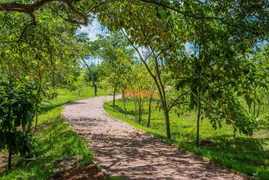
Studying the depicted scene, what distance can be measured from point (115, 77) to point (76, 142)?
14696 mm

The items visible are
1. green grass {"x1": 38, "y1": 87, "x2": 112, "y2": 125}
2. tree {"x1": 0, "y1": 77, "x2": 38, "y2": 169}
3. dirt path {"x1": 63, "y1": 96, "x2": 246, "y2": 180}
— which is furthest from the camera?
green grass {"x1": 38, "y1": 87, "x2": 112, "y2": 125}

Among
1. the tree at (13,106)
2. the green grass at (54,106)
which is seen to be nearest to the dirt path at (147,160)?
the tree at (13,106)

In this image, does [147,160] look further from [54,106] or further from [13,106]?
[54,106]

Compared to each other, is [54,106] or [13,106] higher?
[13,106]

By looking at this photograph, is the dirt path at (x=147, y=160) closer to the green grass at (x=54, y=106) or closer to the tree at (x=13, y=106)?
the tree at (x=13, y=106)

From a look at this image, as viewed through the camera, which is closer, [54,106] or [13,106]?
[13,106]

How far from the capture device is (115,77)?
24.8 meters

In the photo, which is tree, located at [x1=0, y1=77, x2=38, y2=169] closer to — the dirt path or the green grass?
the green grass

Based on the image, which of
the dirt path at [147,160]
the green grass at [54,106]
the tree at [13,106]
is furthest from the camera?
the green grass at [54,106]

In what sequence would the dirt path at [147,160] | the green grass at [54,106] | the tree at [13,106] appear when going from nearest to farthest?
the dirt path at [147,160]
the tree at [13,106]
the green grass at [54,106]

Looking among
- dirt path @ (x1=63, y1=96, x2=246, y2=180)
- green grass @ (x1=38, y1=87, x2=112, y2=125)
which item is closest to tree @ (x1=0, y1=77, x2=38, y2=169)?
green grass @ (x1=38, y1=87, x2=112, y2=125)

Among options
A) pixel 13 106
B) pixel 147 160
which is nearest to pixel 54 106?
pixel 13 106

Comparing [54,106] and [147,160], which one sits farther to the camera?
[54,106]

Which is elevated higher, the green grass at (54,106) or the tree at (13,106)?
the tree at (13,106)
